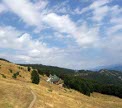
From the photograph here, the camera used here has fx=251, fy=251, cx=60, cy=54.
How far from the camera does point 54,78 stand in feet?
492

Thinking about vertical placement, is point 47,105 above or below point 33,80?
below

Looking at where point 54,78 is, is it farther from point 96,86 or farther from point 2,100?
point 2,100

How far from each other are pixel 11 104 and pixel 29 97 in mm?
6001

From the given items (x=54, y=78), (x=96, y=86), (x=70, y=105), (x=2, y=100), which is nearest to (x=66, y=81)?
(x=54, y=78)

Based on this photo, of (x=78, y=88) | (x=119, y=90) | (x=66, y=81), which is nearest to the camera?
(x=78, y=88)

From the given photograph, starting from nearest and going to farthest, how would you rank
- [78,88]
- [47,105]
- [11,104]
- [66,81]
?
[11,104] < [47,105] < [78,88] < [66,81]

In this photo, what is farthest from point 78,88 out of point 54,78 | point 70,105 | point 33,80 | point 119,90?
point 70,105

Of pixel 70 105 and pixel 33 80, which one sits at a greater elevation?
pixel 33 80

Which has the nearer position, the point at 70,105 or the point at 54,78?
the point at 70,105

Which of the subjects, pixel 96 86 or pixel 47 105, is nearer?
pixel 47 105

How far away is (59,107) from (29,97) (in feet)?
19.6

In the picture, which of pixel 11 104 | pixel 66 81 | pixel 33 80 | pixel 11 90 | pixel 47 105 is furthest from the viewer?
pixel 66 81

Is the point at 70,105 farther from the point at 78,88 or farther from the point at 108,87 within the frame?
the point at 108,87

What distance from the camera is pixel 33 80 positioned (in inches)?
3612
